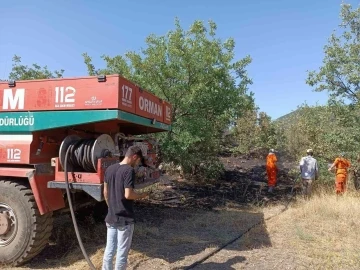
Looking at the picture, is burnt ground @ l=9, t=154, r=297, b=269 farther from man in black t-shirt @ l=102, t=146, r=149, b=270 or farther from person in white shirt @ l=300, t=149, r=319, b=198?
man in black t-shirt @ l=102, t=146, r=149, b=270

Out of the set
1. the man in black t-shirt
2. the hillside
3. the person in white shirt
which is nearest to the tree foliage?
the person in white shirt

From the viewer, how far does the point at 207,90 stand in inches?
372

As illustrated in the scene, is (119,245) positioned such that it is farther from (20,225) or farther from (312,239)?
(312,239)

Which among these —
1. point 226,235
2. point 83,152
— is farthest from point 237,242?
point 83,152

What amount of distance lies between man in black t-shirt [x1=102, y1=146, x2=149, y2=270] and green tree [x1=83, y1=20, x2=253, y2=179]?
4738 millimetres

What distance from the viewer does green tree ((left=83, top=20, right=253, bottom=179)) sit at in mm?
9328

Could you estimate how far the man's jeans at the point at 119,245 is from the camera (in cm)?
408

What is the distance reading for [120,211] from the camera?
4098 mm

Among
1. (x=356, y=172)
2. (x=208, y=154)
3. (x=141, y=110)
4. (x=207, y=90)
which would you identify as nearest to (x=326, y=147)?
(x=356, y=172)

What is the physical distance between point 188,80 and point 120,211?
20.1 feet

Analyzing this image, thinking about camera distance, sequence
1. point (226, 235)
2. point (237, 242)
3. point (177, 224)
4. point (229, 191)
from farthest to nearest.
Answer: point (229, 191), point (177, 224), point (226, 235), point (237, 242)

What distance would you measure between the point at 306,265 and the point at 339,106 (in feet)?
23.8

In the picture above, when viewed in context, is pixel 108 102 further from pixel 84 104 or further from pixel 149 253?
pixel 149 253

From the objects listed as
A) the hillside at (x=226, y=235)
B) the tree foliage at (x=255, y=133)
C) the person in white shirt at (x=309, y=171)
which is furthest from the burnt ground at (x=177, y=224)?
the tree foliage at (x=255, y=133)
